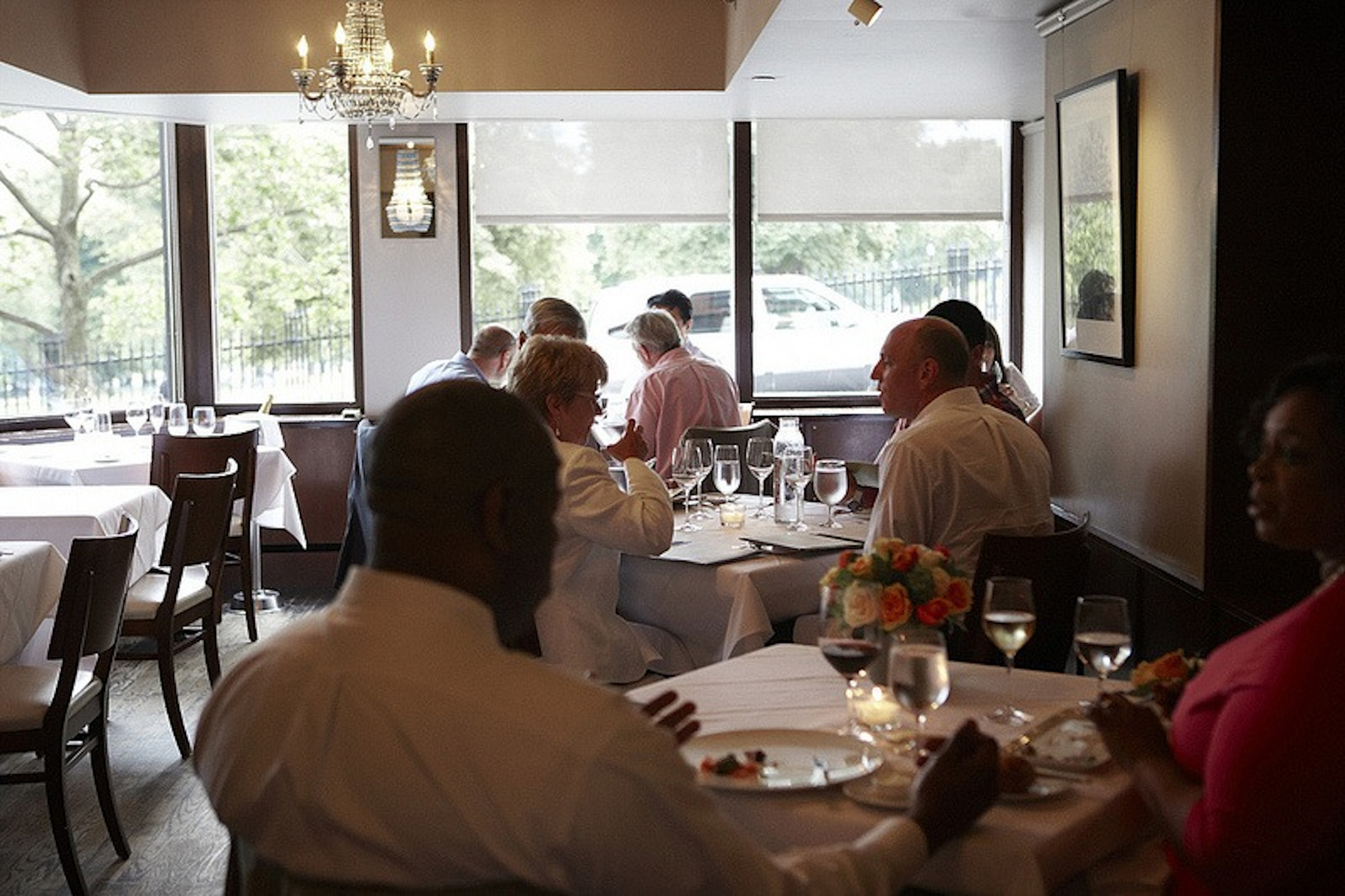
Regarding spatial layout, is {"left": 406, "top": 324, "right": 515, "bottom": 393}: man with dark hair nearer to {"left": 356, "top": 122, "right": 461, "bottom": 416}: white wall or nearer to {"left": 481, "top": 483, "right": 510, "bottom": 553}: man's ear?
{"left": 356, "top": 122, "right": 461, "bottom": 416}: white wall

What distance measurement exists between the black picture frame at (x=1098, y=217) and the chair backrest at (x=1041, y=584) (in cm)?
102

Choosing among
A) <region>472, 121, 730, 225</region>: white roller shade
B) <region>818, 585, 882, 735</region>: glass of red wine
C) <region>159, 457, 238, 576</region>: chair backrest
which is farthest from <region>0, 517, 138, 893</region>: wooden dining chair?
<region>472, 121, 730, 225</region>: white roller shade

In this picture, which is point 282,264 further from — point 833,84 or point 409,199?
point 833,84

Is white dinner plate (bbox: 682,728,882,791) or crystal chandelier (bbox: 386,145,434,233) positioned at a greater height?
crystal chandelier (bbox: 386,145,434,233)

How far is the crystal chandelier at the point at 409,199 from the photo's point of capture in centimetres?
907

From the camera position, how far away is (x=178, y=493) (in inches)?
229

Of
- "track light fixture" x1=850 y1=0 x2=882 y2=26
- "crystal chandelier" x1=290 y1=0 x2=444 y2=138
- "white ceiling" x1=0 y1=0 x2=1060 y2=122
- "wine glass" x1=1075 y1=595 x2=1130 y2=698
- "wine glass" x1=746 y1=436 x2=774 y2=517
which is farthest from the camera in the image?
"crystal chandelier" x1=290 y1=0 x2=444 y2=138

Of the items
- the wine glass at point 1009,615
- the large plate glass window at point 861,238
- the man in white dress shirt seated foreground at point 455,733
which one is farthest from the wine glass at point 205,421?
the man in white dress shirt seated foreground at point 455,733

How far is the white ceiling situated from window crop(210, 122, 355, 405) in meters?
0.35

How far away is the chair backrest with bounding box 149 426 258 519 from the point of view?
282 inches

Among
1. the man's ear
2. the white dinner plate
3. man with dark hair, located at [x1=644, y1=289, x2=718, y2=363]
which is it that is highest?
man with dark hair, located at [x1=644, y1=289, x2=718, y2=363]

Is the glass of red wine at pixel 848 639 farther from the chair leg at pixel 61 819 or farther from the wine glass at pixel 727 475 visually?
the chair leg at pixel 61 819

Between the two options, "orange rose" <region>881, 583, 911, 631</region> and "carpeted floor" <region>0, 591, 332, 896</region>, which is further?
"carpeted floor" <region>0, 591, 332, 896</region>

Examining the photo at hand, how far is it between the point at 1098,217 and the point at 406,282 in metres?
5.18
